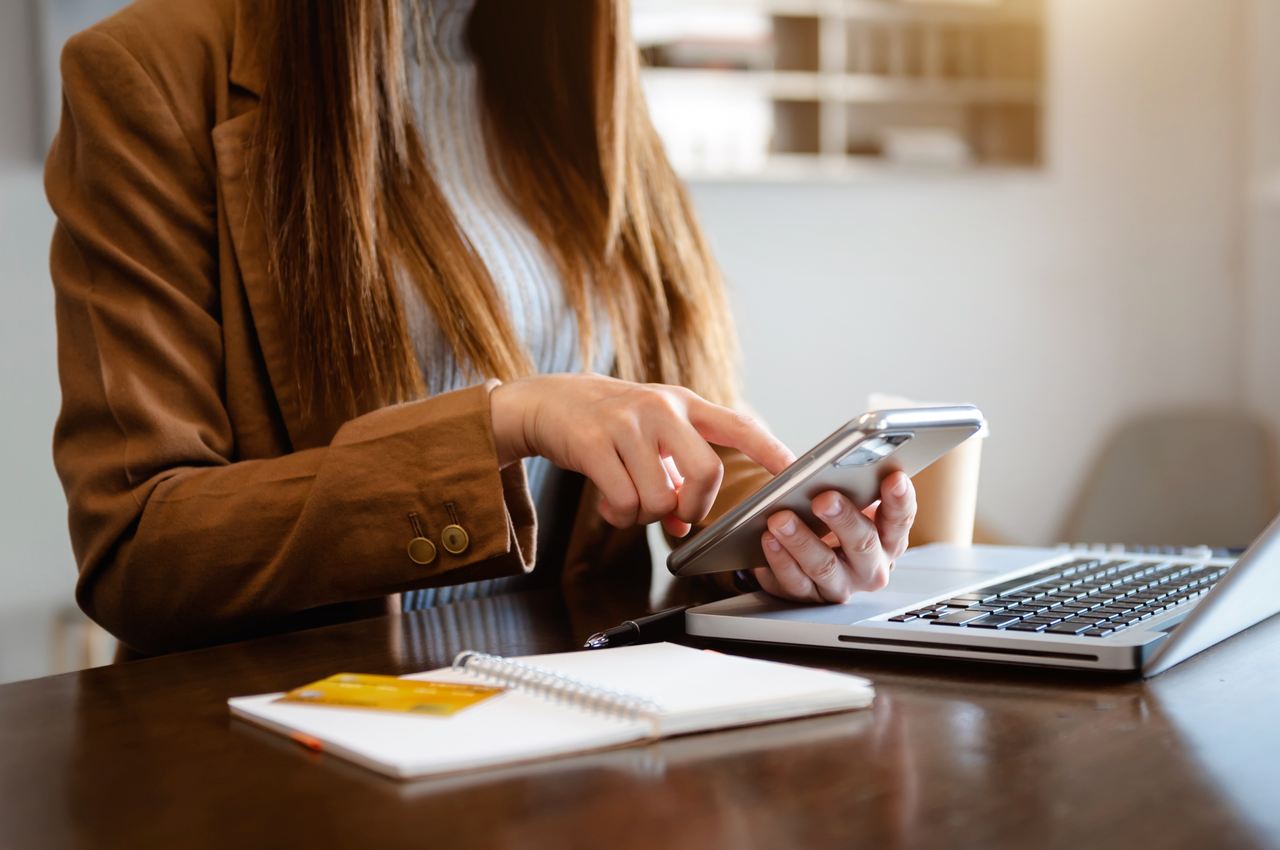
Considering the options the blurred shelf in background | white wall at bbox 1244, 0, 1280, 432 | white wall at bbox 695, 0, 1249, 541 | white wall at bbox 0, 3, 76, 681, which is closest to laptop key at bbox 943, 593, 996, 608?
white wall at bbox 0, 3, 76, 681

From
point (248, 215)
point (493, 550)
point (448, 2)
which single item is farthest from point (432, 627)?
point (448, 2)

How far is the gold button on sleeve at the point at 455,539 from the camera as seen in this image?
2.60 feet

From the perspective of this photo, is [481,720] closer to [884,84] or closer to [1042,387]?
[884,84]

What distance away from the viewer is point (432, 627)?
0.81m

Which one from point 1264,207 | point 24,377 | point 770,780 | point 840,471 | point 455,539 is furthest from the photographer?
point 1264,207

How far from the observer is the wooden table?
0.41 m

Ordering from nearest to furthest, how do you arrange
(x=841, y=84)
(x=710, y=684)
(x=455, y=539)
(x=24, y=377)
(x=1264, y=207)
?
1. (x=710, y=684)
2. (x=455, y=539)
3. (x=24, y=377)
4. (x=841, y=84)
5. (x=1264, y=207)

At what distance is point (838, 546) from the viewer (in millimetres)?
760

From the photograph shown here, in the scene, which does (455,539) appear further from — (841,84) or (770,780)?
(841,84)

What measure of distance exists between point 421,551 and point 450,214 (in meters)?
0.38

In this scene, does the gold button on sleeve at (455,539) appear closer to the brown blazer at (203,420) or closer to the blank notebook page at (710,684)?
the brown blazer at (203,420)

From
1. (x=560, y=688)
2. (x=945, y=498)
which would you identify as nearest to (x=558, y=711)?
(x=560, y=688)

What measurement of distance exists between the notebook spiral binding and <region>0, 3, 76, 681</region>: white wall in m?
2.04

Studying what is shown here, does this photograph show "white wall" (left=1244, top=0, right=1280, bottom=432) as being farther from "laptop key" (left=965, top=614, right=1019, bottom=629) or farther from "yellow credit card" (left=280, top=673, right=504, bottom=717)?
"yellow credit card" (left=280, top=673, right=504, bottom=717)
